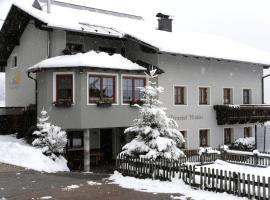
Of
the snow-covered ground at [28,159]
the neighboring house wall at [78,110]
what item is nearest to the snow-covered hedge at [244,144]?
the neighboring house wall at [78,110]

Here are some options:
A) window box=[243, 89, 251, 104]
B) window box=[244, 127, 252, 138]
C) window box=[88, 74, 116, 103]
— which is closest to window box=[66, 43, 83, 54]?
window box=[88, 74, 116, 103]

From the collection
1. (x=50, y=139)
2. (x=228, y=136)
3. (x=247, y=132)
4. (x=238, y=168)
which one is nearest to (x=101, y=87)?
(x=50, y=139)

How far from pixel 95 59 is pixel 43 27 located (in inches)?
140

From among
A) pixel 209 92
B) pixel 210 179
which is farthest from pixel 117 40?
pixel 210 179

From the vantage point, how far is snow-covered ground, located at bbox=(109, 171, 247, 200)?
45.8ft

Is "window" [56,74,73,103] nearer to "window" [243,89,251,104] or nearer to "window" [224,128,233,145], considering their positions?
"window" [224,128,233,145]

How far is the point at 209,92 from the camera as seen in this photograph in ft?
99.4

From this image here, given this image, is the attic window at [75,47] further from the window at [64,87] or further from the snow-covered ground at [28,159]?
the snow-covered ground at [28,159]

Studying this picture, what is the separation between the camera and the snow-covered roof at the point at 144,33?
2449cm

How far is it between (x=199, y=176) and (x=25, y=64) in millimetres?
16557

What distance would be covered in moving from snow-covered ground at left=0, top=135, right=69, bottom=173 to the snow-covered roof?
22.5 feet

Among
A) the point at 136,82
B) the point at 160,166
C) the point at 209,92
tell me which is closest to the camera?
the point at 160,166

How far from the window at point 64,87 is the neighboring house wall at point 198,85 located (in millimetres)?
6473

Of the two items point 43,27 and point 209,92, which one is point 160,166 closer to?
point 43,27
